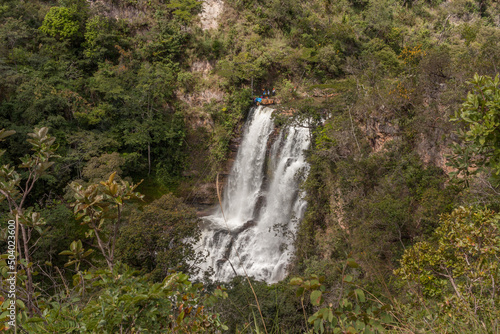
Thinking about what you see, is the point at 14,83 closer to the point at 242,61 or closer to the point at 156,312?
the point at 242,61

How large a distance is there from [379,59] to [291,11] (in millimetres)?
6202

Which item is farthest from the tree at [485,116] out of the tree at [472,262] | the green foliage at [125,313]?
the green foliage at [125,313]

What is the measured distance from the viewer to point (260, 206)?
13844 mm

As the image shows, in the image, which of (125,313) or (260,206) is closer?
(125,313)

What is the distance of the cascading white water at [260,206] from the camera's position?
38.9 feet

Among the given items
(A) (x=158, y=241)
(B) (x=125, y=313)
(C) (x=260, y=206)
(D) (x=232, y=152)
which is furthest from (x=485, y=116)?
(D) (x=232, y=152)

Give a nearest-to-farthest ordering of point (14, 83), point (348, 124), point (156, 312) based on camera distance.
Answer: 1. point (156, 312)
2. point (348, 124)
3. point (14, 83)

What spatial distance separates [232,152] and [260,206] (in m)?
3.41

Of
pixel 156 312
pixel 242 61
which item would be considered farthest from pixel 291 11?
pixel 156 312

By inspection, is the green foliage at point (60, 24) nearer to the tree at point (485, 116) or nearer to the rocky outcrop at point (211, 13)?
the rocky outcrop at point (211, 13)

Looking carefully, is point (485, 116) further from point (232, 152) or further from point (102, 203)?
point (232, 152)

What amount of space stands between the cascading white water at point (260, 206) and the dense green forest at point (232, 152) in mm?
1071

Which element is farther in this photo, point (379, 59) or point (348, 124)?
point (379, 59)

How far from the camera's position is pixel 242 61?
16.8m
